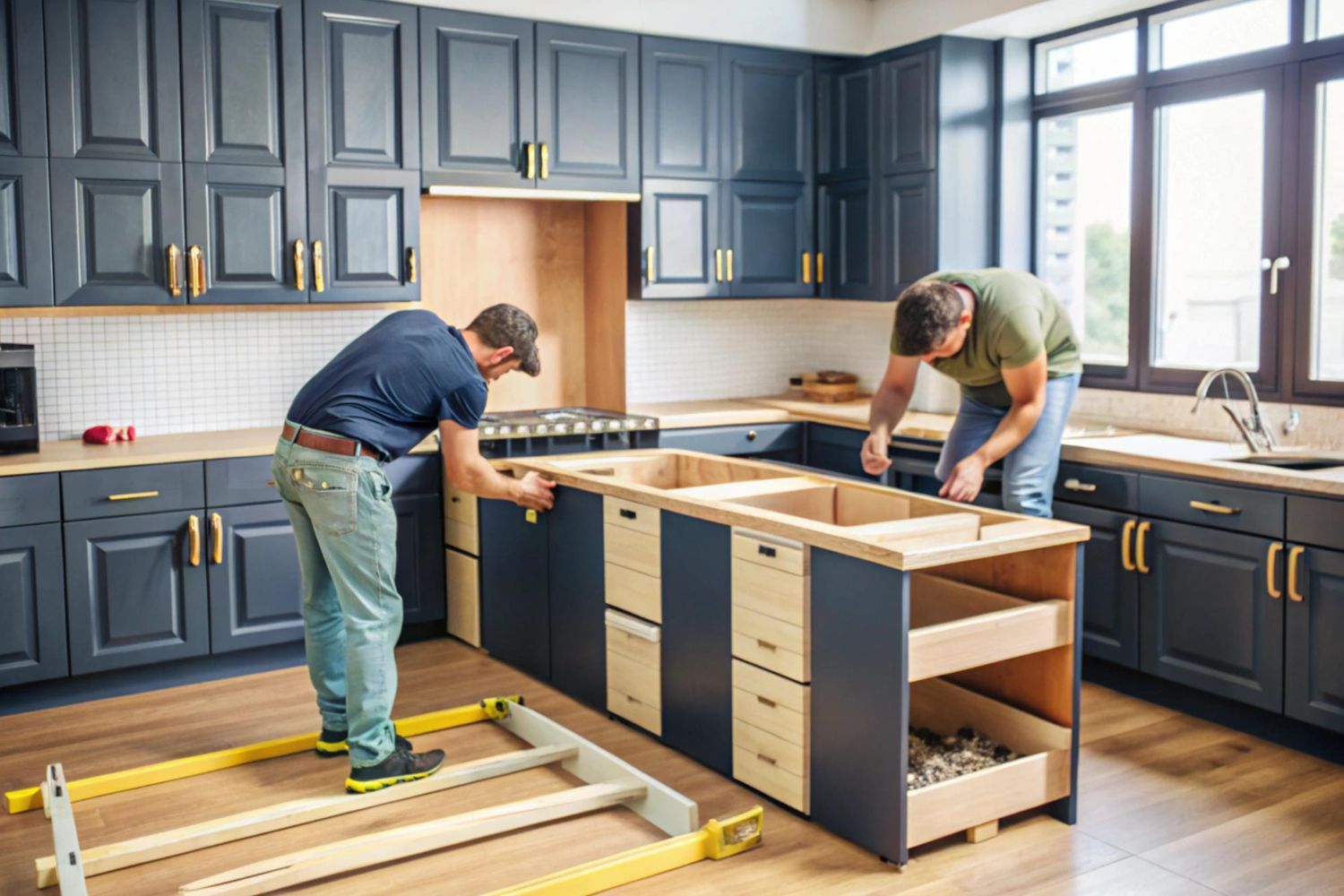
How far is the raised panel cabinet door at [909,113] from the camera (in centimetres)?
536

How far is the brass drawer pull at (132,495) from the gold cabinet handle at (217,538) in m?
0.21

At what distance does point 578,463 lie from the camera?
448cm

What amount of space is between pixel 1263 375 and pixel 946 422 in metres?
1.18

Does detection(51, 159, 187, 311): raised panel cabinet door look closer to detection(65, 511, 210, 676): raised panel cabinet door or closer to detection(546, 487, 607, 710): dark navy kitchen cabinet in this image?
detection(65, 511, 210, 676): raised panel cabinet door

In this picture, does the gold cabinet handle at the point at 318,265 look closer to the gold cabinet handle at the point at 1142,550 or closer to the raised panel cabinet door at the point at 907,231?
the raised panel cabinet door at the point at 907,231

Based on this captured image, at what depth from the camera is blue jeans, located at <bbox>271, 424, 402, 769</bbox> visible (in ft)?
11.5

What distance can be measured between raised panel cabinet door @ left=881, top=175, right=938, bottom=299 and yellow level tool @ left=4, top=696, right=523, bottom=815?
2527 millimetres

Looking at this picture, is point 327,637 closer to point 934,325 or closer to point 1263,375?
point 934,325

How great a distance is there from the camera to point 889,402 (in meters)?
4.40

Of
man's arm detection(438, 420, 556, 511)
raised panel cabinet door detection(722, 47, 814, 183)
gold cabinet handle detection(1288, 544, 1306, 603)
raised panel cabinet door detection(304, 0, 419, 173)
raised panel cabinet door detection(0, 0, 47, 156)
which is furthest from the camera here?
raised panel cabinet door detection(722, 47, 814, 183)

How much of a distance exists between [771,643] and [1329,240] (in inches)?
98.8

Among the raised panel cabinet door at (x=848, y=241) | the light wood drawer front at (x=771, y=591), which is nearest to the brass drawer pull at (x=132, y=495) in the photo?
the light wood drawer front at (x=771, y=591)

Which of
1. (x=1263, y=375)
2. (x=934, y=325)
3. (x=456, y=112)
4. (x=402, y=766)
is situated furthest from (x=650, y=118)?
(x=402, y=766)

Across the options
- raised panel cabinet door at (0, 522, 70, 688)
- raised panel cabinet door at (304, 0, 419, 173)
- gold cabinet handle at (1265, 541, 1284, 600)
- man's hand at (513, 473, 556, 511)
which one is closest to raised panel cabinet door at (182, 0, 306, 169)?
raised panel cabinet door at (304, 0, 419, 173)
